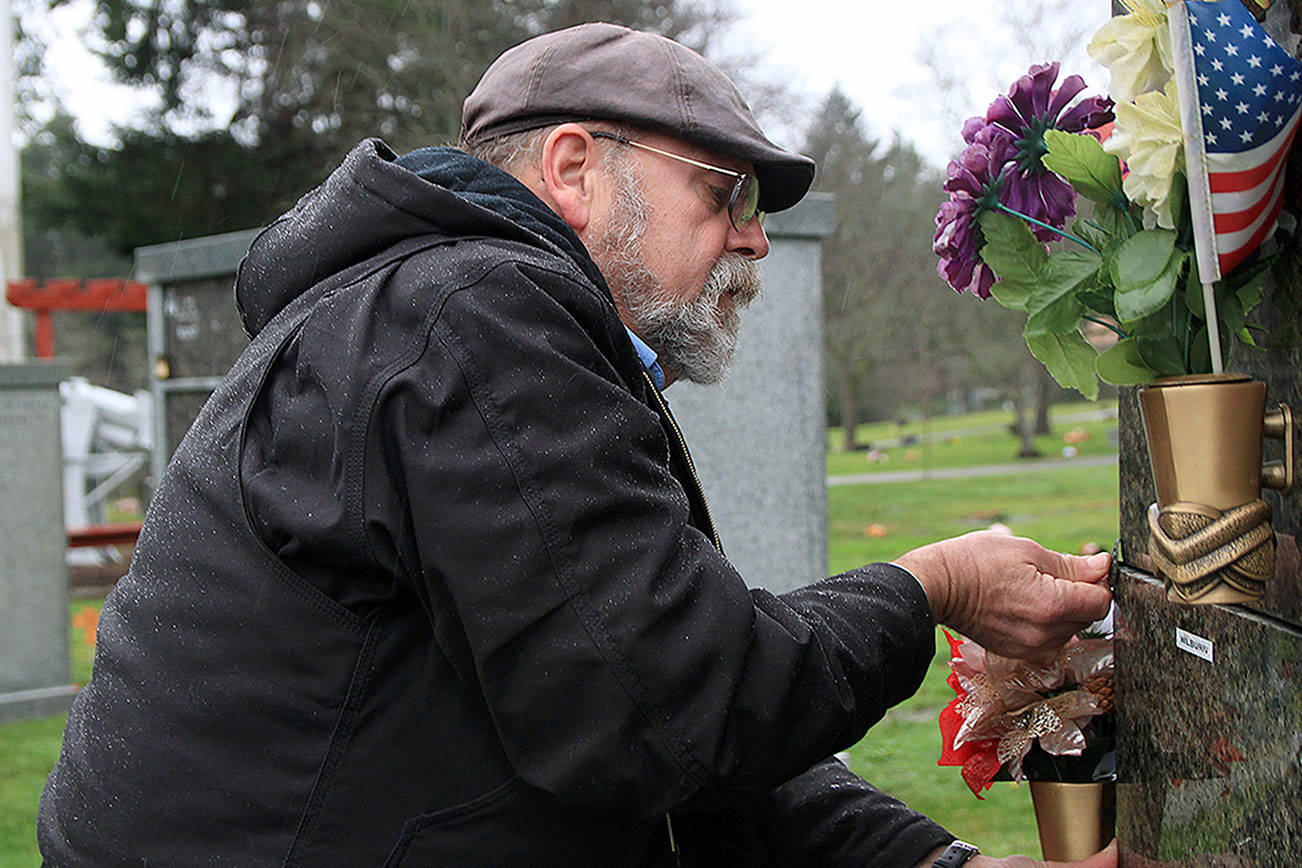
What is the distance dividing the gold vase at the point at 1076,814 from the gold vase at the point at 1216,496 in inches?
31.2

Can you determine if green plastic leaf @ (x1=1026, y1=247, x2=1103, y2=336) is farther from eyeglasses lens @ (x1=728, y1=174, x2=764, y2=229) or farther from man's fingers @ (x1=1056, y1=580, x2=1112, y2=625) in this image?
eyeglasses lens @ (x1=728, y1=174, x2=764, y2=229)

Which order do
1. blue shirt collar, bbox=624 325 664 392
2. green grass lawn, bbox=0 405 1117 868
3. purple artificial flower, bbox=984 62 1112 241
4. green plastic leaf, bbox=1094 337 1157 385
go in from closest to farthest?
1. green plastic leaf, bbox=1094 337 1157 385
2. purple artificial flower, bbox=984 62 1112 241
3. blue shirt collar, bbox=624 325 664 392
4. green grass lawn, bbox=0 405 1117 868

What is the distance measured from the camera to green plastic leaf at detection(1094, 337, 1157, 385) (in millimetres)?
1400

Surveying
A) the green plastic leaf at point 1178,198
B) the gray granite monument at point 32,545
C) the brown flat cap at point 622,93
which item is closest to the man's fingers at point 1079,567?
the green plastic leaf at point 1178,198

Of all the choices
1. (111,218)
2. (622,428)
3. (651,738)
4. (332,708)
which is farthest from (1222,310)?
(111,218)

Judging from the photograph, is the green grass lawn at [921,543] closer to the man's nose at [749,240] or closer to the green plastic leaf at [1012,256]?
the man's nose at [749,240]

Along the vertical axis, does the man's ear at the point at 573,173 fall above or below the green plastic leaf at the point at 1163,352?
above

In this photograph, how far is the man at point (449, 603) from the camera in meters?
1.35

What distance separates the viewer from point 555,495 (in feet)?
4.39

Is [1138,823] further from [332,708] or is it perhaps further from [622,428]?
[332,708]

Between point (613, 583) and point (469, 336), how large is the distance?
0.31 m

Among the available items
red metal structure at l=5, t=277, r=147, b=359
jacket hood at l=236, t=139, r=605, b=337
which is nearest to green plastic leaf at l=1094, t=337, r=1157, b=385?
jacket hood at l=236, t=139, r=605, b=337

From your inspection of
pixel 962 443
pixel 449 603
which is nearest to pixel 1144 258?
pixel 449 603

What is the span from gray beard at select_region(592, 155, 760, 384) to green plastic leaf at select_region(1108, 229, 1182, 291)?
0.81 metres
